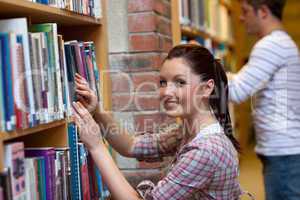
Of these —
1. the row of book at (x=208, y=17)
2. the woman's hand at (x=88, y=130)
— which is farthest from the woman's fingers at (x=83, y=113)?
the row of book at (x=208, y=17)

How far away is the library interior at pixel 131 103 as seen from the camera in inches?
42.3

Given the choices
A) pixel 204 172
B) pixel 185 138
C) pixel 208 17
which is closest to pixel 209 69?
pixel 185 138

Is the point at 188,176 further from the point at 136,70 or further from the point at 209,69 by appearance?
the point at 136,70

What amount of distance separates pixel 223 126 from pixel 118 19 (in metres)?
0.64

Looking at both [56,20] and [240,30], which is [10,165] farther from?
[240,30]

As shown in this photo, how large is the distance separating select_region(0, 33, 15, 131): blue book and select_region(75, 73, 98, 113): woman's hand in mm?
359

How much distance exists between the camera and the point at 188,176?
3.88 ft

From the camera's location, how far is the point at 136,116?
70.6 inches

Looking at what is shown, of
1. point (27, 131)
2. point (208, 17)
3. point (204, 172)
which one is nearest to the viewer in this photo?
point (27, 131)

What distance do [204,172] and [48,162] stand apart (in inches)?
16.4

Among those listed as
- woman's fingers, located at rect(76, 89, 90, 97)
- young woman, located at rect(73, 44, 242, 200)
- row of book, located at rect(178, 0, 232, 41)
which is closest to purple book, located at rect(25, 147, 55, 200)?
young woman, located at rect(73, 44, 242, 200)

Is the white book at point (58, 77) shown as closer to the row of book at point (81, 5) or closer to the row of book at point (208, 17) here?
the row of book at point (81, 5)

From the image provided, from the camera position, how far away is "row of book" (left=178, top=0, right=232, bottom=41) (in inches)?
92.0

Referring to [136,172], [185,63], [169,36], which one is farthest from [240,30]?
[185,63]
